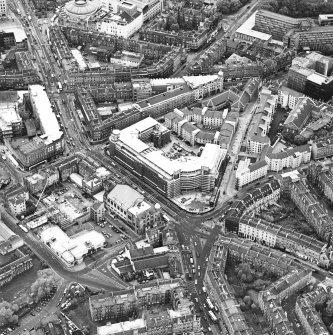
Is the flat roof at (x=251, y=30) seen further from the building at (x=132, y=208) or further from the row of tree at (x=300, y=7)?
the building at (x=132, y=208)

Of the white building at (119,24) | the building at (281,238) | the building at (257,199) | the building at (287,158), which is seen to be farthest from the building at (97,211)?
the white building at (119,24)

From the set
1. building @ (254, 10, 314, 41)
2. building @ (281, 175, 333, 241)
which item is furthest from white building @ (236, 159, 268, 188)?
building @ (254, 10, 314, 41)

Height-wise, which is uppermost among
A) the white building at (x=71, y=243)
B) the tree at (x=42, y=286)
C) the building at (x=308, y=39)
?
the tree at (x=42, y=286)

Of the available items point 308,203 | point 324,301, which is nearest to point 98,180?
point 308,203

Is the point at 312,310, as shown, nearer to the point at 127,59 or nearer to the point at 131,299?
the point at 131,299

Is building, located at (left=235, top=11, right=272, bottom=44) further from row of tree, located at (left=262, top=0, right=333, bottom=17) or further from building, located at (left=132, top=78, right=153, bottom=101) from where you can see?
building, located at (left=132, top=78, right=153, bottom=101)

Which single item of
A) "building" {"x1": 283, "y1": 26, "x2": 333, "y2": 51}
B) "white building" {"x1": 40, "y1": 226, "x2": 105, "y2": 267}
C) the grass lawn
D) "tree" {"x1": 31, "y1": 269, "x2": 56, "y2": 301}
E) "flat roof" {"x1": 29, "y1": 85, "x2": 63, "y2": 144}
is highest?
"flat roof" {"x1": 29, "y1": 85, "x2": 63, "y2": 144}

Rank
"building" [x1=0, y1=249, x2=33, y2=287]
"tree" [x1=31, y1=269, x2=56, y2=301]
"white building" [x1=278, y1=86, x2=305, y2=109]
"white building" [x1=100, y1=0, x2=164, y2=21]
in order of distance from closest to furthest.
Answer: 1. "tree" [x1=31, y1=269, x2=56, y2=301]
2. "building" [x1=0, y1=249, x2=33, y2=287]
3. "white building" [x1=278, y1=86, x2=305, y2=109]
4. "white building" [x1=100, y1=0, x2=164, y2=21]
